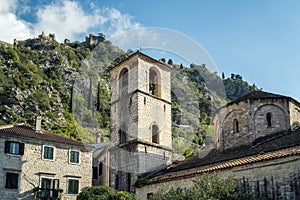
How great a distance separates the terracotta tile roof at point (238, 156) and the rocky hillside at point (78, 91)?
6.07m

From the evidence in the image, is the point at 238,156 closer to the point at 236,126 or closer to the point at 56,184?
the point at 236,126

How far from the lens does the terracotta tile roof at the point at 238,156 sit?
2197cm

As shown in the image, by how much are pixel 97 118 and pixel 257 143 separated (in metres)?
29.5

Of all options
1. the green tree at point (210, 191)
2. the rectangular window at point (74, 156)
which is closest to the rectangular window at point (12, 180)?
the rectangular window at point (74, 156)

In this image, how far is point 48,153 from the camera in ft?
103

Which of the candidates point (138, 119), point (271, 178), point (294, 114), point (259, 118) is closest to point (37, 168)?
point (138, 119)

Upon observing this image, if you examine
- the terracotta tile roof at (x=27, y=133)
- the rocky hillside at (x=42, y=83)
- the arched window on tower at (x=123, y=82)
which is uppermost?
the rocky hillside at (x=42, y=83)

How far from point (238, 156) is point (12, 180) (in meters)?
16.5

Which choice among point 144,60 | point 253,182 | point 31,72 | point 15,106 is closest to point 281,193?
point 253,182

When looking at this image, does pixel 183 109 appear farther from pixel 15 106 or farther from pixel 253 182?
pixel 15 106

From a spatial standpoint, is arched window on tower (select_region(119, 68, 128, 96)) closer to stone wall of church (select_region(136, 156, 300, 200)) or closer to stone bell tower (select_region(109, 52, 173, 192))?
stone bell tower (select_region(109, 52, 173, 192))

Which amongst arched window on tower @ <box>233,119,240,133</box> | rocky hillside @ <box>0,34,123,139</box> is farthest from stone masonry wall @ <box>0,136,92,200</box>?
rocky hillside @ <box>0,34,123,139</box>

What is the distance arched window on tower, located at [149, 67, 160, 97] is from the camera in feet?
115

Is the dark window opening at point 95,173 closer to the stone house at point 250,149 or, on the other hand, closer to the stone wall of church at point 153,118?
the stone wall of church at point 153,118
